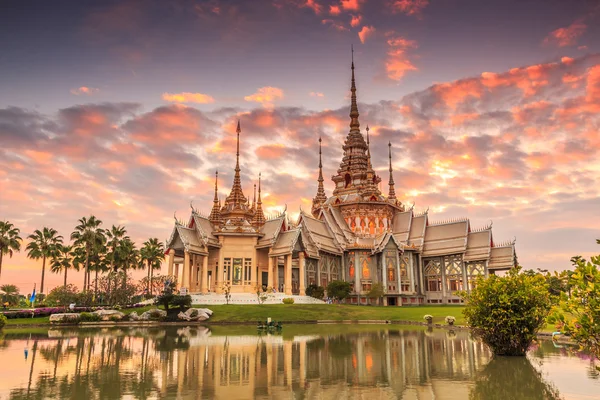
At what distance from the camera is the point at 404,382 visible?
12141 mm

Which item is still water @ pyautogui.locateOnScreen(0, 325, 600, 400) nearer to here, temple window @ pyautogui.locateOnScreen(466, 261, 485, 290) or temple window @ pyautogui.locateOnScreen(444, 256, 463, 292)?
temple window @ pyautogui.locateOnScreen(466, 261, 485, 290)

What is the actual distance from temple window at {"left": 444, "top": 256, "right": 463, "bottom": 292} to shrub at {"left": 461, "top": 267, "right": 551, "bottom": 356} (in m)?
43.1

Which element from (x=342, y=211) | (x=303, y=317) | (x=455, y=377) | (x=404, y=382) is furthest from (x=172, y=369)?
(x=342, y=211)

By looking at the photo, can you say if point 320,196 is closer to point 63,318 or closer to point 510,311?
point 63,318

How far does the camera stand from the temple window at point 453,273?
58416 mm

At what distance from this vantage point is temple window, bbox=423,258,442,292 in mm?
59688

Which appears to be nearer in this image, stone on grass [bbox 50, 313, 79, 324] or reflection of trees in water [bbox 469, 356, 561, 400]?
reflection of trees in water [bbox 469, 356, 561, 400]

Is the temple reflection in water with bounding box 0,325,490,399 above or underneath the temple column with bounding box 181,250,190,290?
underneath

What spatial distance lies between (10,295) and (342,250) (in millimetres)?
41710

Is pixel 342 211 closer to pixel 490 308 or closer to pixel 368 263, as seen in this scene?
pixel 368 263

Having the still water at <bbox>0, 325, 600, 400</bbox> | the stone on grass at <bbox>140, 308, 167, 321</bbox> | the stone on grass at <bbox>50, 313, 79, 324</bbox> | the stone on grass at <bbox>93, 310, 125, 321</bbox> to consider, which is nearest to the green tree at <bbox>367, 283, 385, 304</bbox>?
the stone on grass at <bbox>140, 308, 167, 321</bbox>

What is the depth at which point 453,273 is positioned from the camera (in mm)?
58875

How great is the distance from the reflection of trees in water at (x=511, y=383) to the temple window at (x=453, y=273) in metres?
44.7

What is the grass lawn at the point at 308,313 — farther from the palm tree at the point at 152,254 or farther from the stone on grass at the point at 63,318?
the palm tree at the point at 152,254
